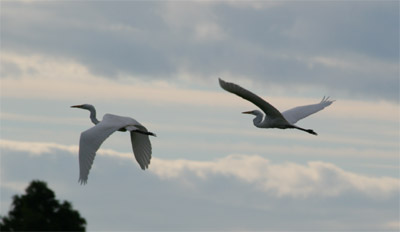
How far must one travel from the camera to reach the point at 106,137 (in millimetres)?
40938

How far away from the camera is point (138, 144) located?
149ft

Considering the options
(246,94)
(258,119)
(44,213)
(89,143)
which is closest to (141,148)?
(258,119)

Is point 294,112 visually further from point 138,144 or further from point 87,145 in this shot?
point 87,145

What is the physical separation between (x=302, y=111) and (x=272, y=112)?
529cm

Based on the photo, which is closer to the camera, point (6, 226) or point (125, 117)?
point (6, 226)

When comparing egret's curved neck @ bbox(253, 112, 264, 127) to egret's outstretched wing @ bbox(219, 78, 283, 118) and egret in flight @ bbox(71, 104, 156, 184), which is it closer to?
egret's outstretched wing @ bbox(219, 78, 283, 118)

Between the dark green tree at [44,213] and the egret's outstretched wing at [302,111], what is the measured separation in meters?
14.3

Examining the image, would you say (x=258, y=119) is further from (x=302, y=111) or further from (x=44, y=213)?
(x=44, y=213)

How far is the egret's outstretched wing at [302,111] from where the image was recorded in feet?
152

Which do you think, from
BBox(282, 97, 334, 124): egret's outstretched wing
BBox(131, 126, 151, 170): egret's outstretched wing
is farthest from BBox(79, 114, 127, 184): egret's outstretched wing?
BBox(282, 97, 334, 124): egret's outstretched wing

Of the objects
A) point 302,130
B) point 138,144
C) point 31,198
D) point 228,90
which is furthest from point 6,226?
point 302,130

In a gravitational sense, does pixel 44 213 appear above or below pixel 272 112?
below

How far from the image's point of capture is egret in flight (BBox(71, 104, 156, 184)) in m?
39.8

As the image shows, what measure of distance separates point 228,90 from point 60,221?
7.43m
